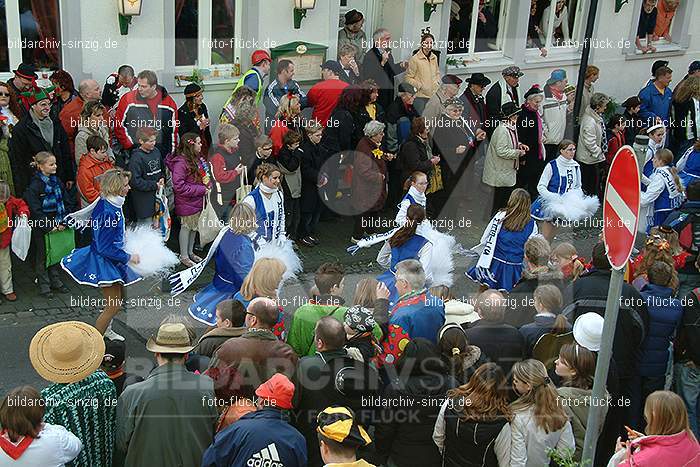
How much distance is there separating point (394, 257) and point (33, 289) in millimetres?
3797

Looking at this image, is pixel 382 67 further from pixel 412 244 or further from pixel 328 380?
pixel 328 380

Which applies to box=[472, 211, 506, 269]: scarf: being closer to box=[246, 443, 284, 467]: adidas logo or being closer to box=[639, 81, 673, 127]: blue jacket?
box=[246, 443, 284, 467]: adidas logo

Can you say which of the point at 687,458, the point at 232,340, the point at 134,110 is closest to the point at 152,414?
the point at 232,340

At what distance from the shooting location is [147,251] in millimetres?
9906

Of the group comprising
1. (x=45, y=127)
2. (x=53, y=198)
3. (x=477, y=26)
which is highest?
(x=477, y=26)

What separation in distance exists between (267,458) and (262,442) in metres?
0.09

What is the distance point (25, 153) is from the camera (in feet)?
35.1

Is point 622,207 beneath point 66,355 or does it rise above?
above

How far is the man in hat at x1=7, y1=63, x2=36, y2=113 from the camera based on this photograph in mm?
11102

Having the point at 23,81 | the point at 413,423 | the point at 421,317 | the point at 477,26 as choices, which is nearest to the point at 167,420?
the point at 413,423

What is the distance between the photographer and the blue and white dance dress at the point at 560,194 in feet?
38.3

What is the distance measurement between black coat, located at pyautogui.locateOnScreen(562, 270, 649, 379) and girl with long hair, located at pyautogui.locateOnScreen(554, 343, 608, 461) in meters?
0.82

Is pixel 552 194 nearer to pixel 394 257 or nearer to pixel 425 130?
pixel 425 130

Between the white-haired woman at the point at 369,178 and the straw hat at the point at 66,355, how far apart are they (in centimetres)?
623
